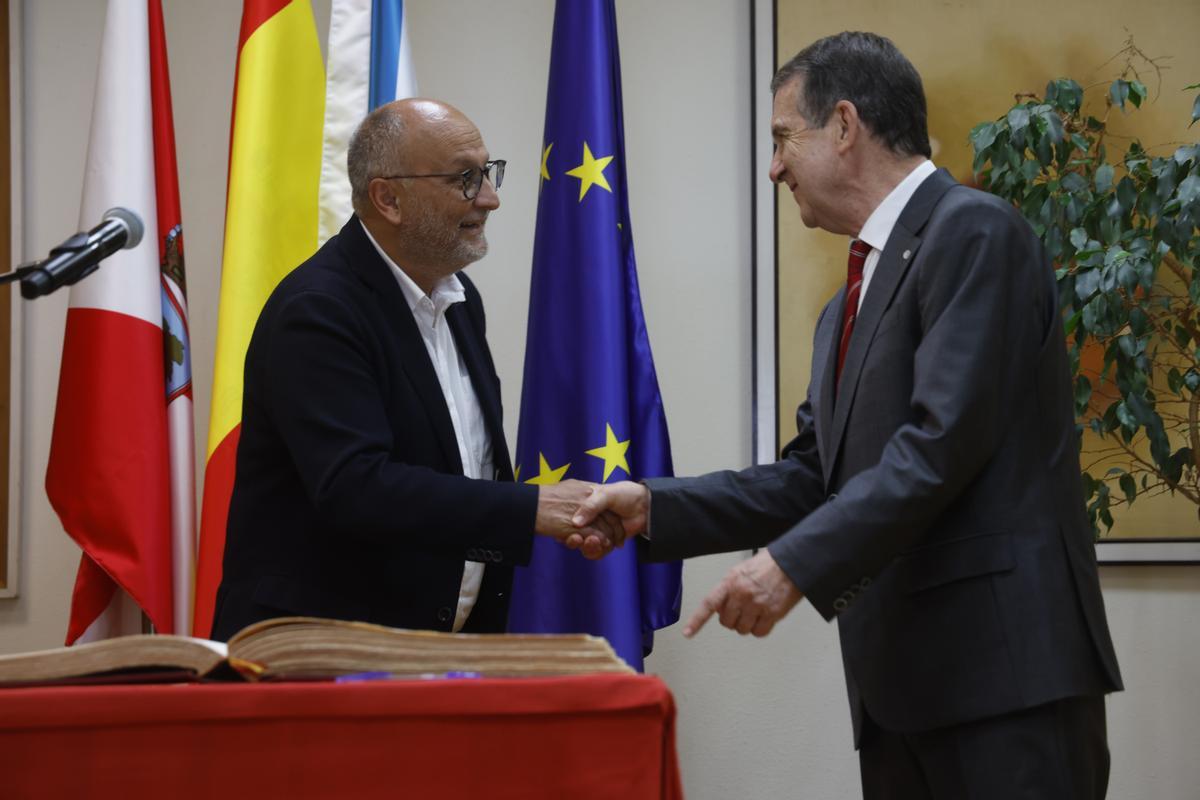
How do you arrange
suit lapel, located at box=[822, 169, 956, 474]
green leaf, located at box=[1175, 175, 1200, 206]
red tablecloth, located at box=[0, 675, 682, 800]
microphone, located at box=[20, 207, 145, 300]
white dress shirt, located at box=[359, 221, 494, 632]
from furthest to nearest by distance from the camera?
green leaf, located at box=[1175, 175, 1200, 206], white dress shirt, located at box=[359, 221, 494, 632], suit lapel, located at box=[822, 169, 956, 474], microphone, located at box=[20, 207, 145, 300], red tablecloth, located at box=[0, 675, 682, 800]

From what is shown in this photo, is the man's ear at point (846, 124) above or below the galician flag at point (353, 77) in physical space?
below

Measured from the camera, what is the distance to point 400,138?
2264 millimetres

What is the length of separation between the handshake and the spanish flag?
3.92 feet

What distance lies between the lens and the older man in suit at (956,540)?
1638 mm

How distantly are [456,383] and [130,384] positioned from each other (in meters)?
1.07

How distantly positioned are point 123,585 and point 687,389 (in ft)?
5.27

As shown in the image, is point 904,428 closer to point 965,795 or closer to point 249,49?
point 965,795

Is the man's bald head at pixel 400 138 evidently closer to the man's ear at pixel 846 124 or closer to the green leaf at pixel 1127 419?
the man's ear at pixel 846 124

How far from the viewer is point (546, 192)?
124 inches

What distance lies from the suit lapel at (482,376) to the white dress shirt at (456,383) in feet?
0.05

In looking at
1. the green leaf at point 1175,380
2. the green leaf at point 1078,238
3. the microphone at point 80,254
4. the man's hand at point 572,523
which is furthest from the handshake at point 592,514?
the green leaf at point 1175,380

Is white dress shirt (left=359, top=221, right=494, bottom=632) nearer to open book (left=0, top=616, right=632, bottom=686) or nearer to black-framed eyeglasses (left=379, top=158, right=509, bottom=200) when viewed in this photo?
black-framed eyeglasses (left=379, top=158, right=509, bottom=200)

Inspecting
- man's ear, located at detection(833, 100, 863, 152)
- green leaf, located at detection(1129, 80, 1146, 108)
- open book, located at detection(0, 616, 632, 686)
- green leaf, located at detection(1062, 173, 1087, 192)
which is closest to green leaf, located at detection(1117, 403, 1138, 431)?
green leaf, located at detection(1062, 173, 1087, 192)

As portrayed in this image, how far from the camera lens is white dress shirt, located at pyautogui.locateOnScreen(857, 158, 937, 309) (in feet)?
6.36
